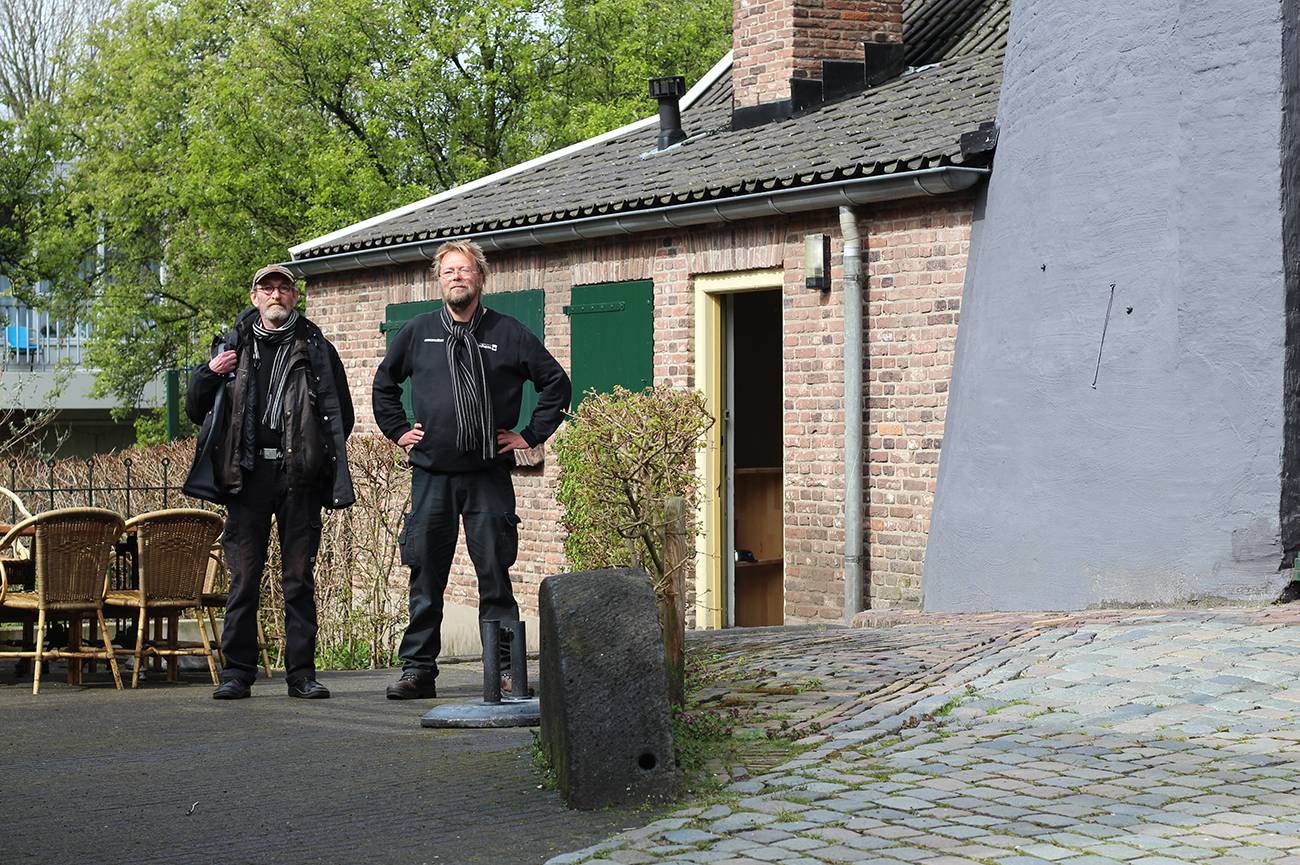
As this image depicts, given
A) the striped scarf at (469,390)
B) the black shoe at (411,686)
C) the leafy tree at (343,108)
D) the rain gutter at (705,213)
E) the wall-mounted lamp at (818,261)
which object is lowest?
the black shoe at (411,686)

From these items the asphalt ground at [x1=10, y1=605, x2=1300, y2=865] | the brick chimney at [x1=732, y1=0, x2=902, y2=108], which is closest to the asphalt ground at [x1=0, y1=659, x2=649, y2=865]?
the asphalt ground at [x1=10, y1=605, x2=1300, y2=865]

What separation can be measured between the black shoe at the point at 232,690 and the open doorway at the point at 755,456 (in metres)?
5.02

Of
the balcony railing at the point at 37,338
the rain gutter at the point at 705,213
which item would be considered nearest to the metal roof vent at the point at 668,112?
the rain gutter at the point at 705,213

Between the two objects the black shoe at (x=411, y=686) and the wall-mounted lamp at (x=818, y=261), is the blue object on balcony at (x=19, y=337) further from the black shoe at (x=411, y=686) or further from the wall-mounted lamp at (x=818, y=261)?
the black shoe at (x=411, y=686)

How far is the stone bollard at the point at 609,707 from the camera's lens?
186 inches

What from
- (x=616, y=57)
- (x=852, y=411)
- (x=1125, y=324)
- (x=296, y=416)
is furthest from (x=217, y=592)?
(x=616, y=57)

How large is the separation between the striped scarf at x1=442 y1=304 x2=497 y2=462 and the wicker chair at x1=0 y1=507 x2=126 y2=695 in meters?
2.08

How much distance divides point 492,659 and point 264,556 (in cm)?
151

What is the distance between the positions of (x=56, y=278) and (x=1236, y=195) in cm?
3184

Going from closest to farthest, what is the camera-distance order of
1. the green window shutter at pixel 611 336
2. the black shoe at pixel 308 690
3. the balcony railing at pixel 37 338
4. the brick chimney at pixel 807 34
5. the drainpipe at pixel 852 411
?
the black shoe at pixel 308 690, the drainpipe at pixel 852 411, the green window shutter at pixel 611 336, the brick chimney at pixel 807 34, the balcony railing at pixel 37 338

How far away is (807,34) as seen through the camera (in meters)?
12.5

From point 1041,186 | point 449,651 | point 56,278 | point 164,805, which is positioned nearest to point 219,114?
point 56,278

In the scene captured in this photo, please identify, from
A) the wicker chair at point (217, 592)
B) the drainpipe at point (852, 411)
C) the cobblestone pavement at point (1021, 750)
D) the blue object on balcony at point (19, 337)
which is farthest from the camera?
the blue object on balcony at point (19, 337)

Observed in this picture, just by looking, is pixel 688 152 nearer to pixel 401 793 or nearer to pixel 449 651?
pixel 449 651
